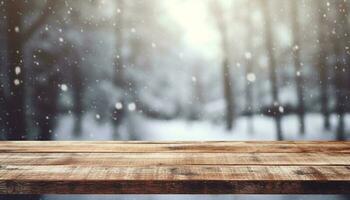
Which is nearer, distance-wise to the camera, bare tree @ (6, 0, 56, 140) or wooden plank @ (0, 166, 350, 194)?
wooden plank @ (0, 166, 350, 194)

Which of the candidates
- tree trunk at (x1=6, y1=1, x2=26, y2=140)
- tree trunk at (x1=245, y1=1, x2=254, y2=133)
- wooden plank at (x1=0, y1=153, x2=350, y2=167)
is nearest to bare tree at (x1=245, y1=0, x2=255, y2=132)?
tree trunk at (x1=245, y1=1, x2=254, y2=133)

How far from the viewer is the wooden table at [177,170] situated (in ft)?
3.67

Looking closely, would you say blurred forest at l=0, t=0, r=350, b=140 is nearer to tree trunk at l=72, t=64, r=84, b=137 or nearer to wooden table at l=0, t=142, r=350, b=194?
tree trunk at l=72, t=64, r=84, b=137

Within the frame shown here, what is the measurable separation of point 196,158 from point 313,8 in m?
1.34

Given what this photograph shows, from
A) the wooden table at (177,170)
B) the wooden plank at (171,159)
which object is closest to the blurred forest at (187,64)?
the wooden table at (177,170)

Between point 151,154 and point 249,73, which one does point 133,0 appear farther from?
point 151,154

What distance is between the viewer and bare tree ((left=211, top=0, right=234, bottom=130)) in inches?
90.2

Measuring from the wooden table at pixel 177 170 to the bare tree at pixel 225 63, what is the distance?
63 centimetres

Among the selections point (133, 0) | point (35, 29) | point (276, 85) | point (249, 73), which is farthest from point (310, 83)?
point (35, 29)

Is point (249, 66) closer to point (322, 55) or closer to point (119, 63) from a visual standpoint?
point (322, 55)

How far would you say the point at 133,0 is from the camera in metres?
2.31

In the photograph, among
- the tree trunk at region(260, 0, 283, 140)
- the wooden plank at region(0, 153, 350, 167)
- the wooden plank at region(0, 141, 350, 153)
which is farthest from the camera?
the tree trunk at region(260, 0, 283, 140)

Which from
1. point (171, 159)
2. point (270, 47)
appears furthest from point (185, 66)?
point (171, 159)

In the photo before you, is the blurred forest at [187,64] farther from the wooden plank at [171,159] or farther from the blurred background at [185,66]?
the wooden plank at [171,159]
